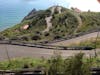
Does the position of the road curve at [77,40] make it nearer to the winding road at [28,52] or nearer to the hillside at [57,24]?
→ the winding road at [28,52]

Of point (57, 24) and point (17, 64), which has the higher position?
point (17, 64)

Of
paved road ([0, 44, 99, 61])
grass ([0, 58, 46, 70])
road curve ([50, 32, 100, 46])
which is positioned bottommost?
road curve ([50, 32, 100, 46])

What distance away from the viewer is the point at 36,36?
1697 inches

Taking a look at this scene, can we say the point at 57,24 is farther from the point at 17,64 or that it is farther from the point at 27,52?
the point at 17,64

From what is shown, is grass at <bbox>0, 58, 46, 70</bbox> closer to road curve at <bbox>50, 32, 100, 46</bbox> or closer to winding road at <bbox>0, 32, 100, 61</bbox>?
winding road at <bbox>0, 32, 100, 61</bbox>

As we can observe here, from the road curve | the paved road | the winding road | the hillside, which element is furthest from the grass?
the hillside

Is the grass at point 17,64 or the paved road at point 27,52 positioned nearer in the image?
the grass at point 17,64

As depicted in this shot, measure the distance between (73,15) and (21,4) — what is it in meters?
135

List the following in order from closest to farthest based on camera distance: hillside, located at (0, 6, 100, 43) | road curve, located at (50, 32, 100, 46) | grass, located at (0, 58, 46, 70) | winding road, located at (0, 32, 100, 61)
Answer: grass, located at (0, 58, 46, 70), winding road, located at (0, 32, 100, 61), road curve, located at (50, 32, 100, 46), hillside, located at (0, 6, 100, 43)

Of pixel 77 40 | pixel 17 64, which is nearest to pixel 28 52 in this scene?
pixel 17 64

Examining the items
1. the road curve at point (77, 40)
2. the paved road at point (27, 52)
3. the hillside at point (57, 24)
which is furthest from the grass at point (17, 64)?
the hillside at point (57, 24)

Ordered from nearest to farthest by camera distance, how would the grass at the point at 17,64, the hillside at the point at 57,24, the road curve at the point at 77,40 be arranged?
the grass at the point at 17,64 → the road curve at the point at 77,40 → the hillside at the point at 57,24

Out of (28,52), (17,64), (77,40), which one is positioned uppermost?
(17,64)

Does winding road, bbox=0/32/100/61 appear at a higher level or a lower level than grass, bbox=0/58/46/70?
lower
